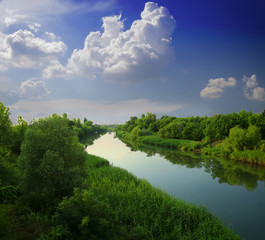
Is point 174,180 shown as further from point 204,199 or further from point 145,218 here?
point 145,218

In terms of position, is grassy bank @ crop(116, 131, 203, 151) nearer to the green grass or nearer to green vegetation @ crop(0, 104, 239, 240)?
the green grass

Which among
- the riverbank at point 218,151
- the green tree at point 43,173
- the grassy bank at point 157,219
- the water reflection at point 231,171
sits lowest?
the water reflection at point 231,171

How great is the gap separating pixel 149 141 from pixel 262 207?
153 ft

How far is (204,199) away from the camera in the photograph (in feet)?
57.6

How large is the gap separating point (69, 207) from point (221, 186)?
19.1 meters

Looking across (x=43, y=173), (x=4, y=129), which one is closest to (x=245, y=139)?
(x=43, y=173)

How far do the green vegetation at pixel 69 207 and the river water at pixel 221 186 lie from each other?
11.4 feet

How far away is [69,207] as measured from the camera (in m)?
7.89

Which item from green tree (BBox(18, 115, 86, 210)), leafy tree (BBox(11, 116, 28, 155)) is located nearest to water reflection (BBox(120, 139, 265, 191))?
green tree (BBox(18, 115, 86, 210))

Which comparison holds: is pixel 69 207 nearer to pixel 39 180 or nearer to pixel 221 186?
pixel 39 180

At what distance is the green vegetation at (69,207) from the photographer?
25.8ft

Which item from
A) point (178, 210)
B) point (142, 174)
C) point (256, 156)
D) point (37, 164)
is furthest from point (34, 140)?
point (256, 156)

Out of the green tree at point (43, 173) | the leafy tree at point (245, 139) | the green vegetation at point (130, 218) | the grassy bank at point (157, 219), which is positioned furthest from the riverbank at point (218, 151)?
the green tree at point (43, 173)

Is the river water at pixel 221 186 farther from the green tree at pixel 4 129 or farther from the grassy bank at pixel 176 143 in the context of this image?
the green tree at pixel 4 129
